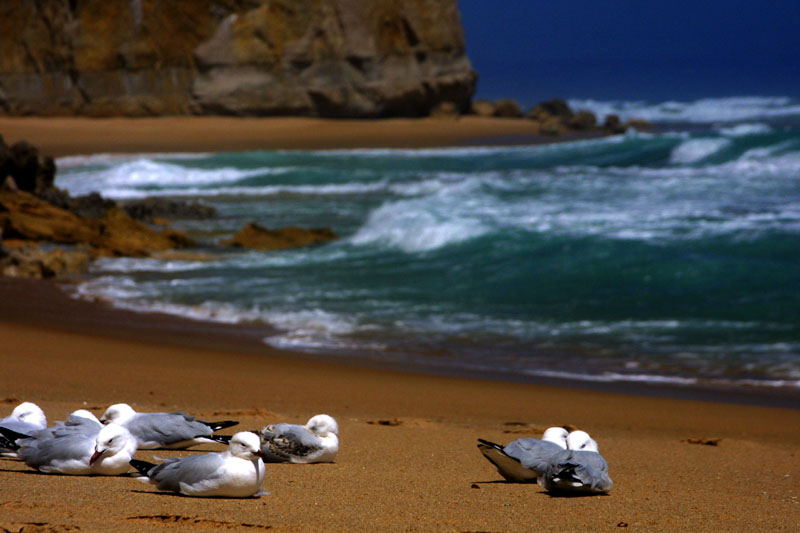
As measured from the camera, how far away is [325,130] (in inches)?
1657

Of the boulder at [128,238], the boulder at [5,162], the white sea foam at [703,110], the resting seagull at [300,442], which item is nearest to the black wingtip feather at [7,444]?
the resting seagull at [300,442]

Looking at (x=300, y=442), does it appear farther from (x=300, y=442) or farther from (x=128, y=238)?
(x=128, y=238)

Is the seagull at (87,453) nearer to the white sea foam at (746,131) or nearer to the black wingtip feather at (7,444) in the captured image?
the black wingtip feather at (7,444)

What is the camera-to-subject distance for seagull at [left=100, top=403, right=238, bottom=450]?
14.5ft

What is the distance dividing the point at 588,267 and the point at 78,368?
696 cm

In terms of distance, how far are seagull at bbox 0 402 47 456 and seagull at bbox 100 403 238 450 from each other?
0.28 meters

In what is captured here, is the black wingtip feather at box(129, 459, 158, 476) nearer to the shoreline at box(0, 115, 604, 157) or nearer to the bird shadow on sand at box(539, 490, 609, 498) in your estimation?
the bird shadow on sand at box(539, 490, 609, 498)

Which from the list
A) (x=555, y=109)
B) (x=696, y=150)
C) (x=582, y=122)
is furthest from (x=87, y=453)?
(x=555, y=109)

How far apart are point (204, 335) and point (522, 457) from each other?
5454mm

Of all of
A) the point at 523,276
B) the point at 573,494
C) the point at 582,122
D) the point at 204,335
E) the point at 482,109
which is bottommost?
the point at 204,335

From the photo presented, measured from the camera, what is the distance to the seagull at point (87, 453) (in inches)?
151

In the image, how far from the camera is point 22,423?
13.8ft

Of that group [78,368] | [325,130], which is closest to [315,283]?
[78,368]

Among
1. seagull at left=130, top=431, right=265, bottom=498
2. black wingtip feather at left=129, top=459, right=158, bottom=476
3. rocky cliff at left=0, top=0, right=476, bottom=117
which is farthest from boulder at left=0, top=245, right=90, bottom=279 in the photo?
rocky cliff at left=0, top=0, right=476, bottom=117
